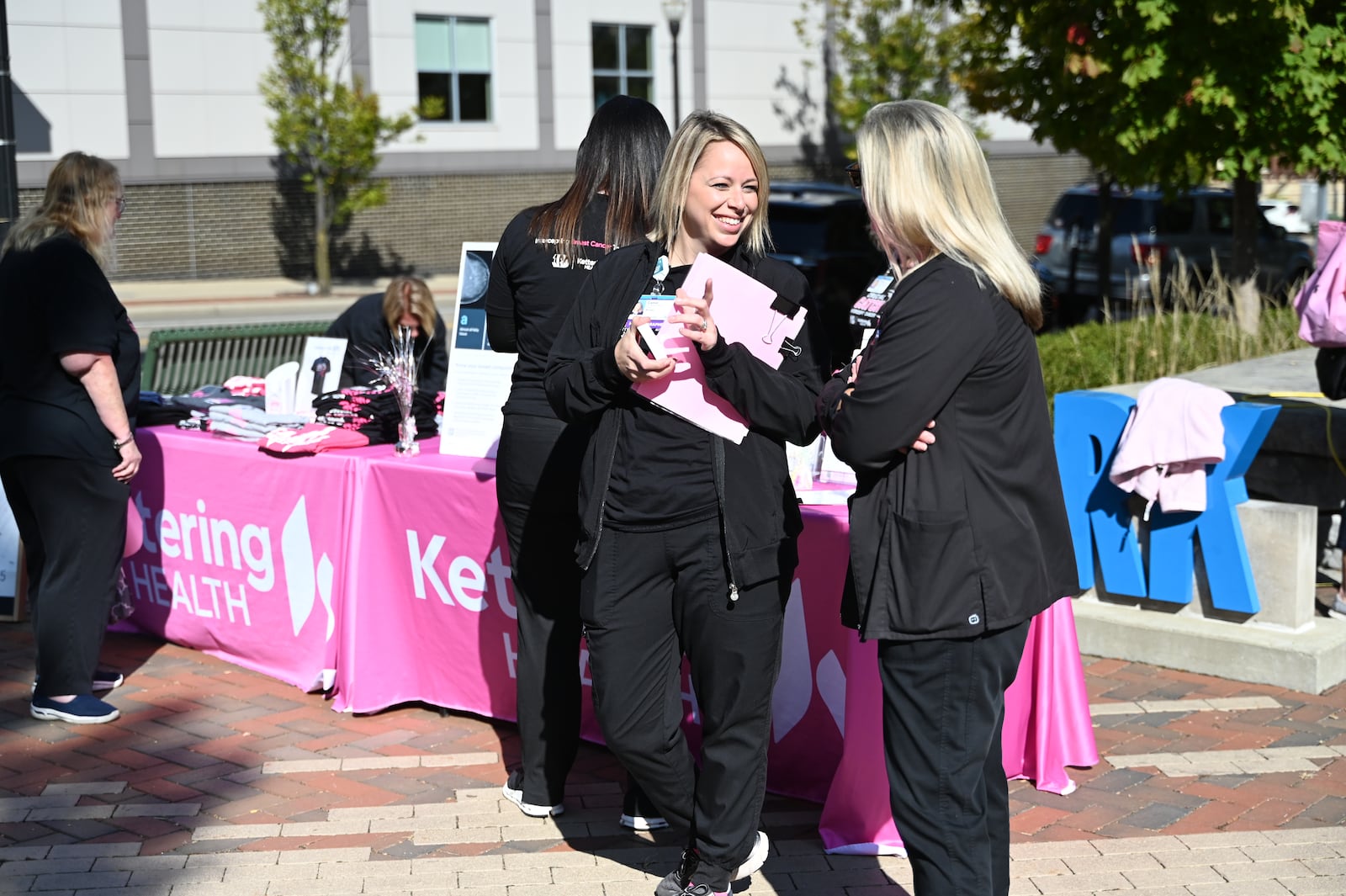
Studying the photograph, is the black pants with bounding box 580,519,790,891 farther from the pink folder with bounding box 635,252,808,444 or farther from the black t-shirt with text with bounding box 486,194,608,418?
the black t-shirt with text with bounding box 486,194,608,418

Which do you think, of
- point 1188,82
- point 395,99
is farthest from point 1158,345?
point 395,99

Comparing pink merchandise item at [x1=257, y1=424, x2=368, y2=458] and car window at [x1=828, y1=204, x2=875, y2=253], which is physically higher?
car window at [x1=828, y1=204, x2=875, y2=253]

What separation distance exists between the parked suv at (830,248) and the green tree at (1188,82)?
3420 mm

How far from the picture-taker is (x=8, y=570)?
6789mm

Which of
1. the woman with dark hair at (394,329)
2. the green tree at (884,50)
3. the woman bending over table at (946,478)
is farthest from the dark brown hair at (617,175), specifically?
the green tree at (884,50)

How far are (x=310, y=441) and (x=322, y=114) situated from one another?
20204 millimetres

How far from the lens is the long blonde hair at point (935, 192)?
2887 mm

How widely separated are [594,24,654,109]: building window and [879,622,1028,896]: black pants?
2714 cm

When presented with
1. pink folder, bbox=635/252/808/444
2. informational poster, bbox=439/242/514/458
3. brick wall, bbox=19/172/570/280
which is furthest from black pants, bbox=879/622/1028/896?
brick wall, bbox=19/172/570/280

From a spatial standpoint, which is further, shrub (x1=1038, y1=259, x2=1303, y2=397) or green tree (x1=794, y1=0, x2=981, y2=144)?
green tree (x1=794, y1=0, x2=981, y2=144)

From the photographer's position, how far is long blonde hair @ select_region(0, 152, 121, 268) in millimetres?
5090

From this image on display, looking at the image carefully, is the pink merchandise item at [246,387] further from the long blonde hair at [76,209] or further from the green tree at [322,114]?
the green tree at [322,114]

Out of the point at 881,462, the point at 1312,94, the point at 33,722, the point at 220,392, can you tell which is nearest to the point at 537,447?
the point at 881,462

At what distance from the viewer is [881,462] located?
9.73 ft
